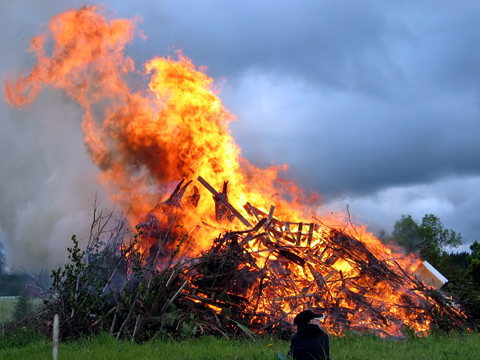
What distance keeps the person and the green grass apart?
4.81 feet

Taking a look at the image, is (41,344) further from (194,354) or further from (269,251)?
(269,251)

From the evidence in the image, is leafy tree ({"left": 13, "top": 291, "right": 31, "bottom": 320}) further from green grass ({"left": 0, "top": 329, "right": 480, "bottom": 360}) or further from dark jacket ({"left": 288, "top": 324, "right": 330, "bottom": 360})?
dark jacket ({"left": 288, "top": 324, "right": 330, "bottom": 360})

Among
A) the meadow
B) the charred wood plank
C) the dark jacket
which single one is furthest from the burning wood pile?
the dark jacket

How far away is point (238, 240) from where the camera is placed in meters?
11.8

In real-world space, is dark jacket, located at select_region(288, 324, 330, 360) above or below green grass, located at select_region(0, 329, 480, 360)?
above

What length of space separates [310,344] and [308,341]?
5cm

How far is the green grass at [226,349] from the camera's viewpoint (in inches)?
305

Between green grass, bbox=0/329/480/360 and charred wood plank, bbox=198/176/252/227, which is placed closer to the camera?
green grass, bbox=0/329/480/360

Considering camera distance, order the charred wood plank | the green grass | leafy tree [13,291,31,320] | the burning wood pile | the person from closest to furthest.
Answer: the person < the green grass < the burning wood pile < leafy tree [13,291,31,320] < the charred wood plank

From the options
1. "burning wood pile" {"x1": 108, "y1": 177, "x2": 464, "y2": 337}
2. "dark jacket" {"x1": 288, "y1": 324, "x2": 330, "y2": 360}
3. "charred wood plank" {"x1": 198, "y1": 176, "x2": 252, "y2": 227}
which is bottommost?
"dark jacket" {"x1": 288, "y1": 324, "x2": 330, "y2": 360}

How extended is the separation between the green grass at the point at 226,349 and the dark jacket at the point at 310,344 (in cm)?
146

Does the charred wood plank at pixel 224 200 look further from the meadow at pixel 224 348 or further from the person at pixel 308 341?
the person at pixel 308 341

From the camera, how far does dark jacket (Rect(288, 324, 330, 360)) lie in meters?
5.93

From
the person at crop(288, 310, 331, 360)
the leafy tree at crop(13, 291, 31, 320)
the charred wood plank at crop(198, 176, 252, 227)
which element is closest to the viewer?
the person at crop(288, 310, 331, 360)
